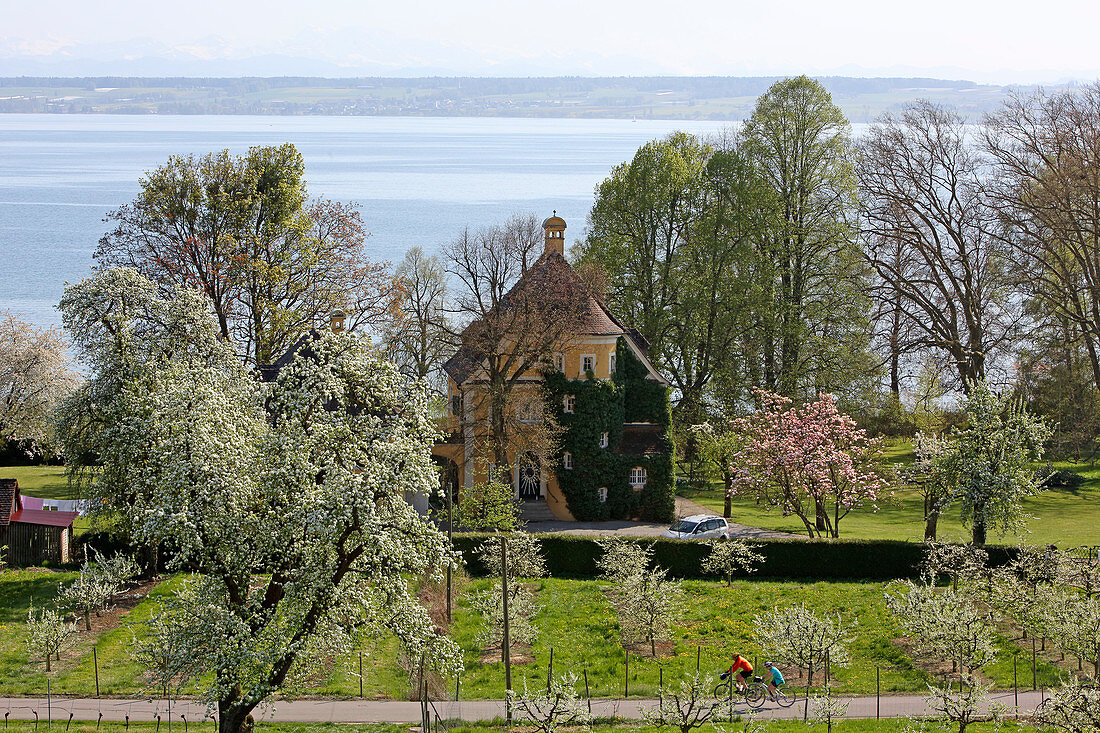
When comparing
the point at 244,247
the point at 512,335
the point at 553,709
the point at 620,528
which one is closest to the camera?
the point at 553,709

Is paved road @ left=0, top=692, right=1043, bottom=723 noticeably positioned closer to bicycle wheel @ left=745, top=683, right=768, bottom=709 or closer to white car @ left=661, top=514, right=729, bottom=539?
bicycle wheel @ left=745, top=683, right=768, bottom=709

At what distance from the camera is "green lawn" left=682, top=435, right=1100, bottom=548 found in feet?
129

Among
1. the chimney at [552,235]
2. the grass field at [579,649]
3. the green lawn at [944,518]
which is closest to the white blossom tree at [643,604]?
the grass field at [579,649]

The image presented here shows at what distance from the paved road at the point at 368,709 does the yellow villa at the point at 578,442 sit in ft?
64.6

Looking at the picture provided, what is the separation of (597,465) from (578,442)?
48.7 inches

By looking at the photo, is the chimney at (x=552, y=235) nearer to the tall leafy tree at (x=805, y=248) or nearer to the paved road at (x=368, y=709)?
the tall leafy tree at (x=805, y=248)

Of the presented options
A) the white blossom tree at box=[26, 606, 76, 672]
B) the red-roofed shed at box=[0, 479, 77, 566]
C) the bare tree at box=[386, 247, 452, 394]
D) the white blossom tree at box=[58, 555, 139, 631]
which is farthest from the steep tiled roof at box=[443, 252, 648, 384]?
the white blossom tree at box=[26, 606, 76, 672]

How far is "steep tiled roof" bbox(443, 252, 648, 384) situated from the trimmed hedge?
10.4m

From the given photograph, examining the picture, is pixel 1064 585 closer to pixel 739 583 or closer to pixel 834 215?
pixel 739 583

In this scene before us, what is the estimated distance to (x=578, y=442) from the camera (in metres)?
43.6

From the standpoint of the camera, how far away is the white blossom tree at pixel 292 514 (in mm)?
17719

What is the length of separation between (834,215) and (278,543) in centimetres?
4361

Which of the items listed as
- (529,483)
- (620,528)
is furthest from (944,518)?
(529,483)

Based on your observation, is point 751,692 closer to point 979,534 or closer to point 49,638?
point 979,534
